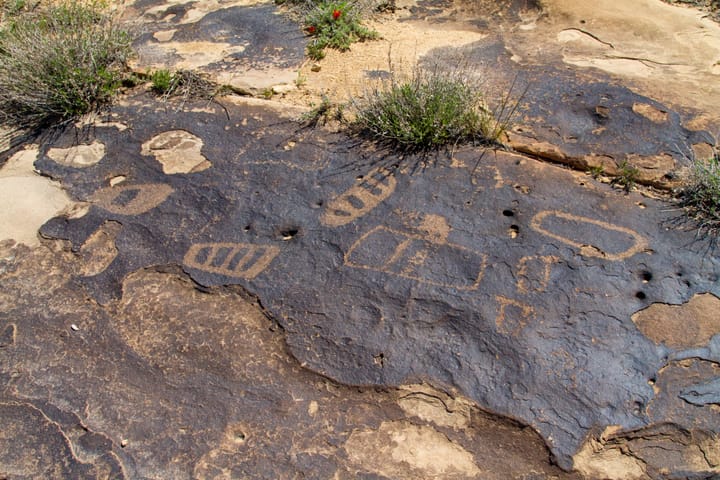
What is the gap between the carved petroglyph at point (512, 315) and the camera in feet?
7.35

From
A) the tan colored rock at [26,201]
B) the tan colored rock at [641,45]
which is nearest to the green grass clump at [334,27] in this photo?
the tan colored rock at [641,45]

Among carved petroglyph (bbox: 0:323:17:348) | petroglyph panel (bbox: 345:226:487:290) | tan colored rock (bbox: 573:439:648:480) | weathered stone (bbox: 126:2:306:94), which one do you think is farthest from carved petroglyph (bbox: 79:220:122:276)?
tan colored rock (bbox: 573:439:648:480)

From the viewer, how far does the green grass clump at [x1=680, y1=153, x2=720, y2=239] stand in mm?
2588

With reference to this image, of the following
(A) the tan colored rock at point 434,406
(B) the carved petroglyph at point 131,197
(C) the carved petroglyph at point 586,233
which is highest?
(B) the carved petroglyph at point 131,197

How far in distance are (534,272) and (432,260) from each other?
409 mm

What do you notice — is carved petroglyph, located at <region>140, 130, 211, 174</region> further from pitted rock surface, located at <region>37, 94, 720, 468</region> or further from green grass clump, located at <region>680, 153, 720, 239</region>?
green grass clump, located at <region>680, 153, 720, 239</region>

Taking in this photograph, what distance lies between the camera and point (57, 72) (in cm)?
364

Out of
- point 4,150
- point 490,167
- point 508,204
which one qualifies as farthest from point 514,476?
point 4,150

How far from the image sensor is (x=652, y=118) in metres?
3.15

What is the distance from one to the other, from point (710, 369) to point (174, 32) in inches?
153

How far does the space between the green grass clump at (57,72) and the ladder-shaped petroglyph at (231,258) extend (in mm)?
1496

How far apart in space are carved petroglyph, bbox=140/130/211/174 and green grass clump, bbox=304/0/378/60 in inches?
47.8

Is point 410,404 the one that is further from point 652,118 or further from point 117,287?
point 652,118

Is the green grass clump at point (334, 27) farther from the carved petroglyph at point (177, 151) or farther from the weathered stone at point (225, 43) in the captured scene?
the carved petroglyph at point (177, 151)
